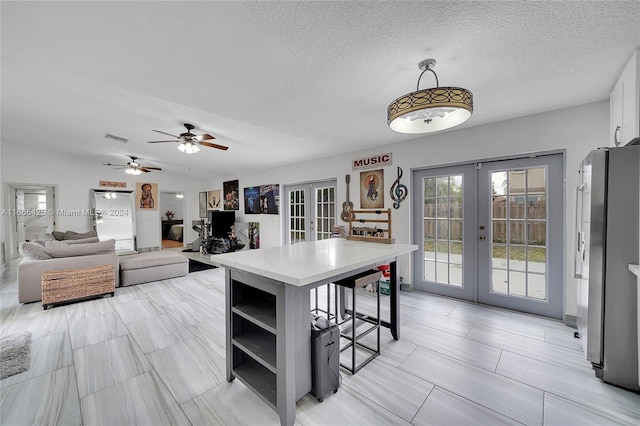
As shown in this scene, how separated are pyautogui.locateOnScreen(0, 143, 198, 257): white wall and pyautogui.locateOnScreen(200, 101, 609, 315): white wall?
6492 mm

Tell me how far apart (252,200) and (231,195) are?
117 centimetres

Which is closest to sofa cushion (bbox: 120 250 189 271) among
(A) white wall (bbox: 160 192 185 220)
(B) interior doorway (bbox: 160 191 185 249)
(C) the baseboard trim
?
(B) interior doorway (bbox: 160 191 185 249)

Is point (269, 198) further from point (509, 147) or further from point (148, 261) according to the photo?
point (509, 147)

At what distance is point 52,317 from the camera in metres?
3.07

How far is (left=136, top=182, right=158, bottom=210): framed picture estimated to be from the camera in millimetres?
7699

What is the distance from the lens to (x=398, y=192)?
3.94 metres

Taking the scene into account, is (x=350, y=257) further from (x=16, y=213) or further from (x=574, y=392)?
(x=16, y=213)

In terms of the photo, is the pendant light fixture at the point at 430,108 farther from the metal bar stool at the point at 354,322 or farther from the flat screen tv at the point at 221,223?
the flat screen tv at the point at 221,223

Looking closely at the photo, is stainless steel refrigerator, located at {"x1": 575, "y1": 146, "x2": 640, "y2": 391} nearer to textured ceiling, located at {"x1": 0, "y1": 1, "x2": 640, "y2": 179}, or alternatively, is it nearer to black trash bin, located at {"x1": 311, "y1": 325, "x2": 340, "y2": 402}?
textured ceiling, located at {"x1": 0, "y1": 1, "x2": 640, "y2": 179}

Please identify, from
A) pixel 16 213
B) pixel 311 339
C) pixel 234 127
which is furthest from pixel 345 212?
pixel 16 213

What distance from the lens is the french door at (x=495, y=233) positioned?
2873mm

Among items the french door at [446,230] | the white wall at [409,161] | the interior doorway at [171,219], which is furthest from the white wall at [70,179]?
the french door at [446,230]

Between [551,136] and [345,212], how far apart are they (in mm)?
2846

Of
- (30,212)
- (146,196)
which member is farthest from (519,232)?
(30,212)
